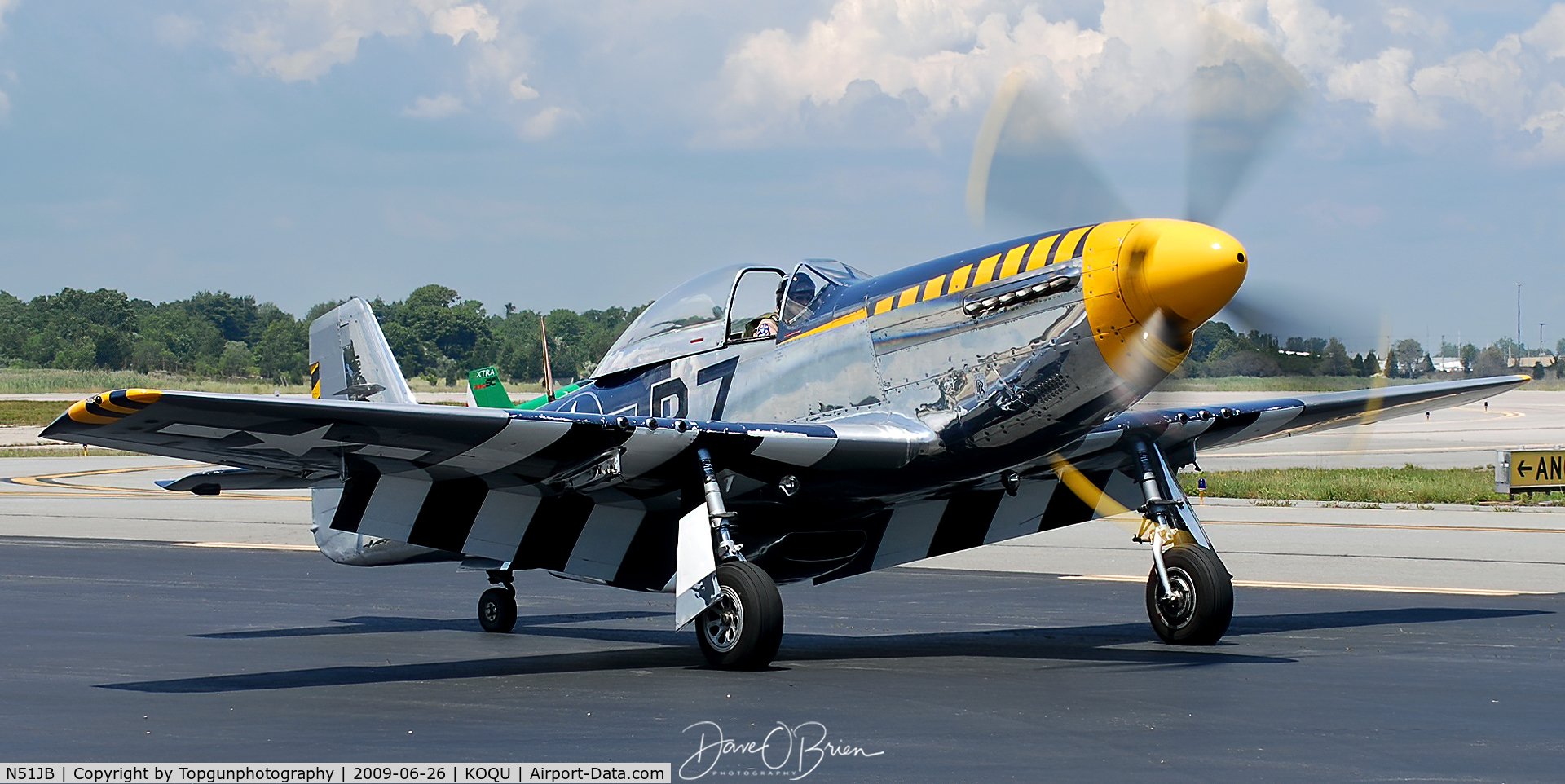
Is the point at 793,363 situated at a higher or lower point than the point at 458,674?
higher

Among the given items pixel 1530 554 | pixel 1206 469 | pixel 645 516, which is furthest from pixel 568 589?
pixel 1206 469

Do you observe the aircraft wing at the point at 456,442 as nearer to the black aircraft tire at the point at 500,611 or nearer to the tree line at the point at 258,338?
the black aircraft tire at the point at 500,611

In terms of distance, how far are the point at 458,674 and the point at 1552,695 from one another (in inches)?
254

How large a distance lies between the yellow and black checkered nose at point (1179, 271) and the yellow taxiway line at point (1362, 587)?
6941mm

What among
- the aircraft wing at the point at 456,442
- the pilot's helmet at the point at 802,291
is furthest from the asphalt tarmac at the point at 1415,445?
the aircraft wing at the point at 456,442

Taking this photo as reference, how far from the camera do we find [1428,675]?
9180mm

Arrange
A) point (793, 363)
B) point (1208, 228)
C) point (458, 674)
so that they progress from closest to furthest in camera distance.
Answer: point (1208, 228), point (458, 674), point (793, 363)

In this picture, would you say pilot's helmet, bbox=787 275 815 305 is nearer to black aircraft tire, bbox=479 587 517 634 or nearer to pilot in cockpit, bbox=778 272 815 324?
pilot in cockpit, bbox=778 272 815 324

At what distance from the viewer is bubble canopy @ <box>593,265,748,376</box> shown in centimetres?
1105

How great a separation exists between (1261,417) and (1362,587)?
13.1ft

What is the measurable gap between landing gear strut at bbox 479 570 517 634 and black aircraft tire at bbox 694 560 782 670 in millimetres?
3202

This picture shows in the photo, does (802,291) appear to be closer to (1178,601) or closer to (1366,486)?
(1178,601)

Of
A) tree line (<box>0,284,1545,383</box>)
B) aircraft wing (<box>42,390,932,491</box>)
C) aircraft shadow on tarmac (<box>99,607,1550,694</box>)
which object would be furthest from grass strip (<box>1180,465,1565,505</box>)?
tree line (<box>0,284,1545,383</box>)

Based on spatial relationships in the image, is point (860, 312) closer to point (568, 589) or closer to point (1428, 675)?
point (1428, 675)
